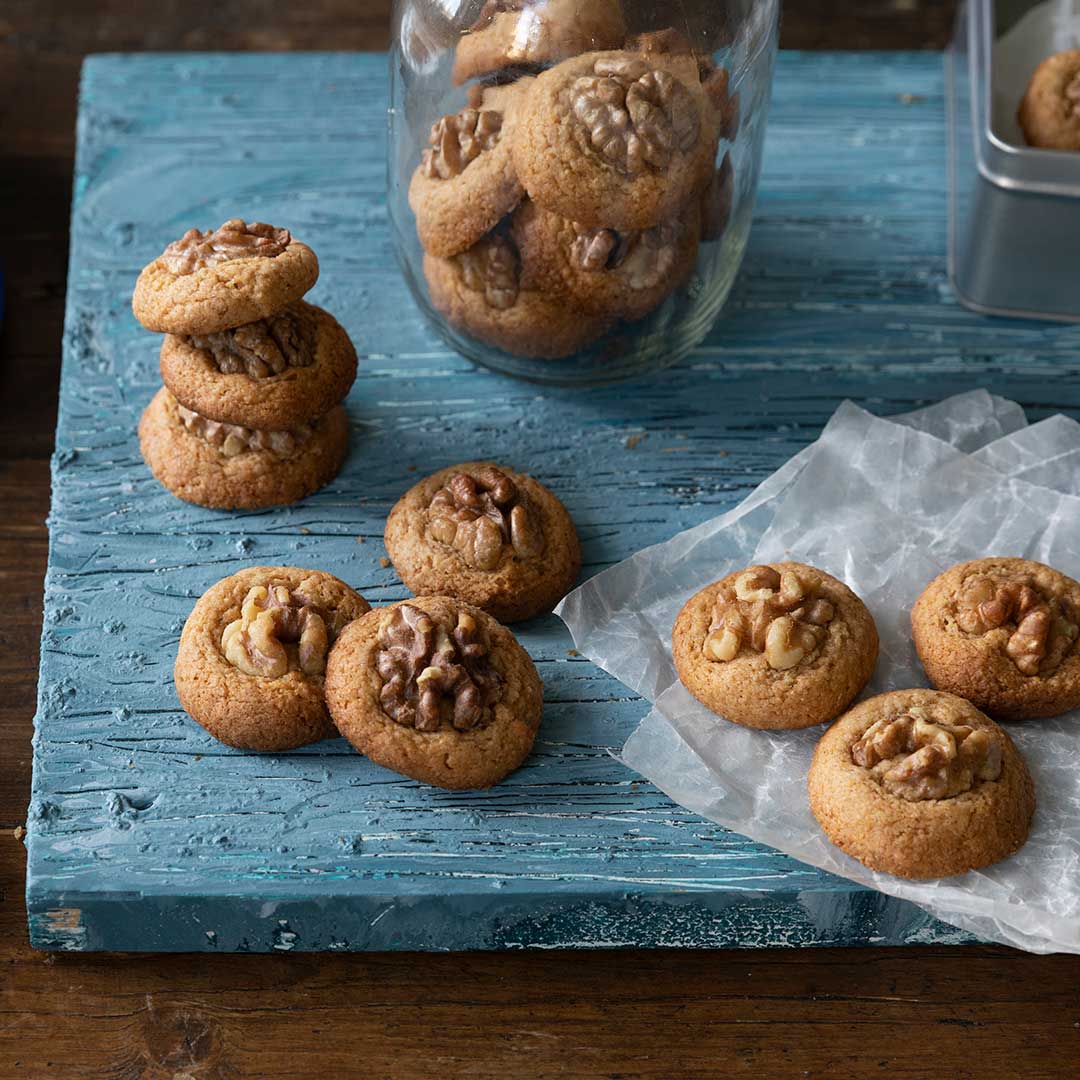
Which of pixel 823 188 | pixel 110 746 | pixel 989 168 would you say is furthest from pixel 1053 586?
pixel 110 746

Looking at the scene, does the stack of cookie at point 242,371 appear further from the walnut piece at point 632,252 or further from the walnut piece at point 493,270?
the walnut piece at point 632,252

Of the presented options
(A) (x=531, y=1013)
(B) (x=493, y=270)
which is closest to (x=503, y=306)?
(B) (x=493, y=270)

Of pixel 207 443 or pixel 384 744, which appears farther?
pixel 207 443

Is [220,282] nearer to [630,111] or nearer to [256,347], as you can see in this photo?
[256,347]

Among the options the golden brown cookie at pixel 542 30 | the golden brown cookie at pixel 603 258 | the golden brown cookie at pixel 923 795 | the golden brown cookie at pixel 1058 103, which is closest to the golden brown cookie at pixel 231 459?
the golden brown cookie at pixel 603 258

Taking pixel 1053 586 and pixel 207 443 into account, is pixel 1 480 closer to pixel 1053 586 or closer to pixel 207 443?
pixel 207 443

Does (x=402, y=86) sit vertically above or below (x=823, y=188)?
above

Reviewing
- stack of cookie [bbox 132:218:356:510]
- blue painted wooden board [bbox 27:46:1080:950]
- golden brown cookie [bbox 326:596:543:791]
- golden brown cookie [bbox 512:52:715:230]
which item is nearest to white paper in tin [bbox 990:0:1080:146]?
blue painted wooden board [bbox 27:46:1080:950]
